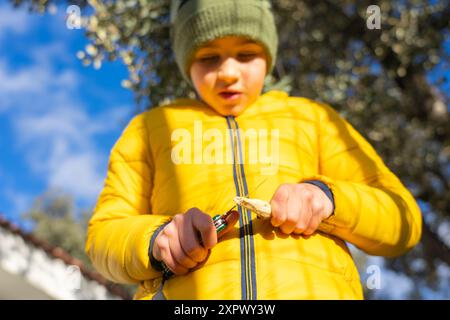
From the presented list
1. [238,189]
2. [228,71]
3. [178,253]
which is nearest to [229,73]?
[228,71]

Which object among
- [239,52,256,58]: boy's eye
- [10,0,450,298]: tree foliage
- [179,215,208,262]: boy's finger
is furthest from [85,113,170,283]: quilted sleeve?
[10,0,450,298]: tree foliage

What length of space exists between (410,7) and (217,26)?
3697 millimetres

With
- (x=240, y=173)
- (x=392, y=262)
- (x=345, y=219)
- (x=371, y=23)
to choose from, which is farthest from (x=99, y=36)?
(x=392, y=262)

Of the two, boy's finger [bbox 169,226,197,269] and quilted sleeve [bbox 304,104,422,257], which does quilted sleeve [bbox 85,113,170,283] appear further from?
quilted sleeve [bbox 304,104,422,257]

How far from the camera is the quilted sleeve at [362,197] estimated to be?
1258 mm

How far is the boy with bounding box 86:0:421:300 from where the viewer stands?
1154 mm

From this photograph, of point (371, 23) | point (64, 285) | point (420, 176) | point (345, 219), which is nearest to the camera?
point (345, 219)

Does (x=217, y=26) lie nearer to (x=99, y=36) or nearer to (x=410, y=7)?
(x=99, y=36)

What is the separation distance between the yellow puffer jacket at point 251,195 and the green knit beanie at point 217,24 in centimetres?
18

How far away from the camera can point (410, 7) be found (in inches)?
186

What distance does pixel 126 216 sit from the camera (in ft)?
4.64

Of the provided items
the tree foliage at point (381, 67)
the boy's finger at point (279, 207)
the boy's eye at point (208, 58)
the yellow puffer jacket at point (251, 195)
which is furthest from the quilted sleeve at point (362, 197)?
the tree foliage at point (381, 67)

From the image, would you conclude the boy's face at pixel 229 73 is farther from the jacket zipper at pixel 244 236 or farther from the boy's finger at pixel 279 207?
the boy's finger at pixel 279 207

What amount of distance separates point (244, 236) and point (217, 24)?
2.39ft
